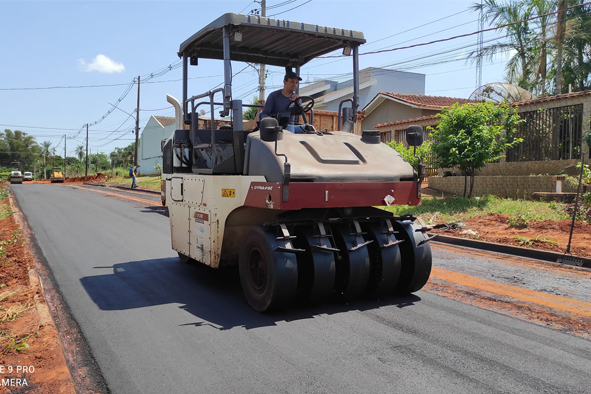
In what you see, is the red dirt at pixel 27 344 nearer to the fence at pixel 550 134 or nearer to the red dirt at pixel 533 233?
the red dirt at pixel 533 233

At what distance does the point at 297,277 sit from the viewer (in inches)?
195

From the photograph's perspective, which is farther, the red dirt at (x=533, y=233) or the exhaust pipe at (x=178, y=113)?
the red dirt at (x=533, y=233)

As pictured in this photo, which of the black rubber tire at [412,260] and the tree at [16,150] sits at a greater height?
the tree at [16,150]

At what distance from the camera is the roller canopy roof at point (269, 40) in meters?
5.84

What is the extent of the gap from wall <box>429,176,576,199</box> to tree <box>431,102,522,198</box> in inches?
50.0

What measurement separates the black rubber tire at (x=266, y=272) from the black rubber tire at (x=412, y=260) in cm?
140

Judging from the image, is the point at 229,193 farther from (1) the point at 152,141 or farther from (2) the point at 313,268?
(1) the point at 152,141

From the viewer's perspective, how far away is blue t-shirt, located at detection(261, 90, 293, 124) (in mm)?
6242

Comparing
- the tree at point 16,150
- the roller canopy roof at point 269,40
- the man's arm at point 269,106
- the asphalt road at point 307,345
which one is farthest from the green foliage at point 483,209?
the tree at point 16,150

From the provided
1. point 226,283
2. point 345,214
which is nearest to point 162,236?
point 226,283

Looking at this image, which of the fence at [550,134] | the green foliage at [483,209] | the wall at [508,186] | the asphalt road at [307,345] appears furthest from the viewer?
the fence at [550,134]

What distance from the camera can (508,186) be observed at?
49.9ft

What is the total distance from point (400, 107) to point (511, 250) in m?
18.6

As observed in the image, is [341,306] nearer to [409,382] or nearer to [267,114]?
[409,382]
